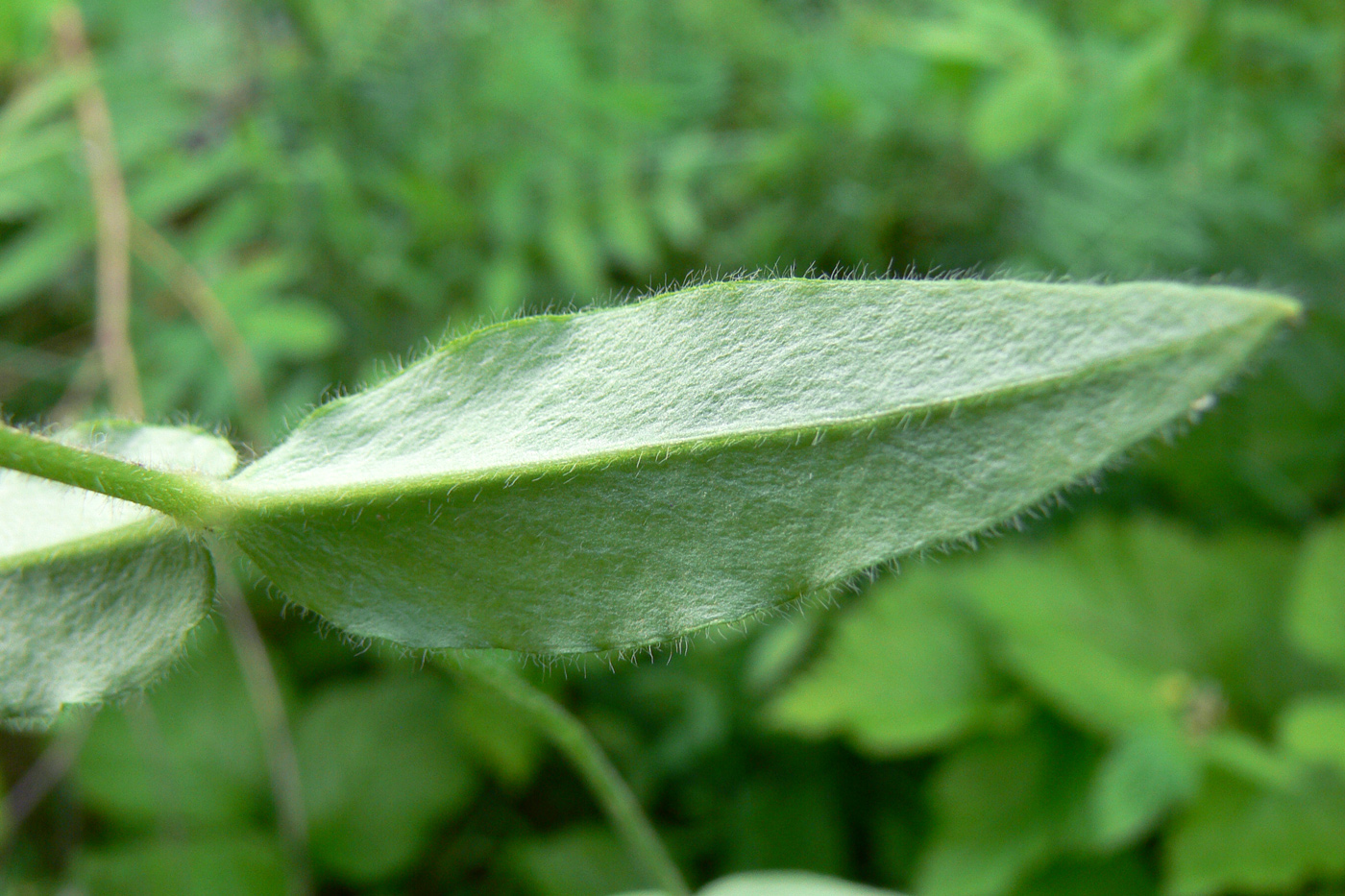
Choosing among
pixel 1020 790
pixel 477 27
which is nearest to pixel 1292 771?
pixel 1020 790

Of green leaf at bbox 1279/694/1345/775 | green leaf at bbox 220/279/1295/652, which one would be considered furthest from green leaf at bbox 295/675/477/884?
green leaf at bbox 220/279/1295/652

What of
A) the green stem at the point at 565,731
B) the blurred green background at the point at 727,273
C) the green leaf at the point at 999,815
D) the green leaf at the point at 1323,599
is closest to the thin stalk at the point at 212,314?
the blurred green background at the point at 727,273

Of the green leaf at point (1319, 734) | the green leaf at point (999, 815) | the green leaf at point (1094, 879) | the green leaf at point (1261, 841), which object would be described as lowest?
the green leaf at point (1094, 879)

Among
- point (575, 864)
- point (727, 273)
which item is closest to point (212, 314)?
point (727, 273)

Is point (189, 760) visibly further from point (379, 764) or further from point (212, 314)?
point (212, 314)

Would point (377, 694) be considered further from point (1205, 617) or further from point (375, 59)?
point (1205, 617)

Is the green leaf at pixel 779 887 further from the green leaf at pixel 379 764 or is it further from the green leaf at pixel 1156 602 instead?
the green leaf at pixel 379 764
